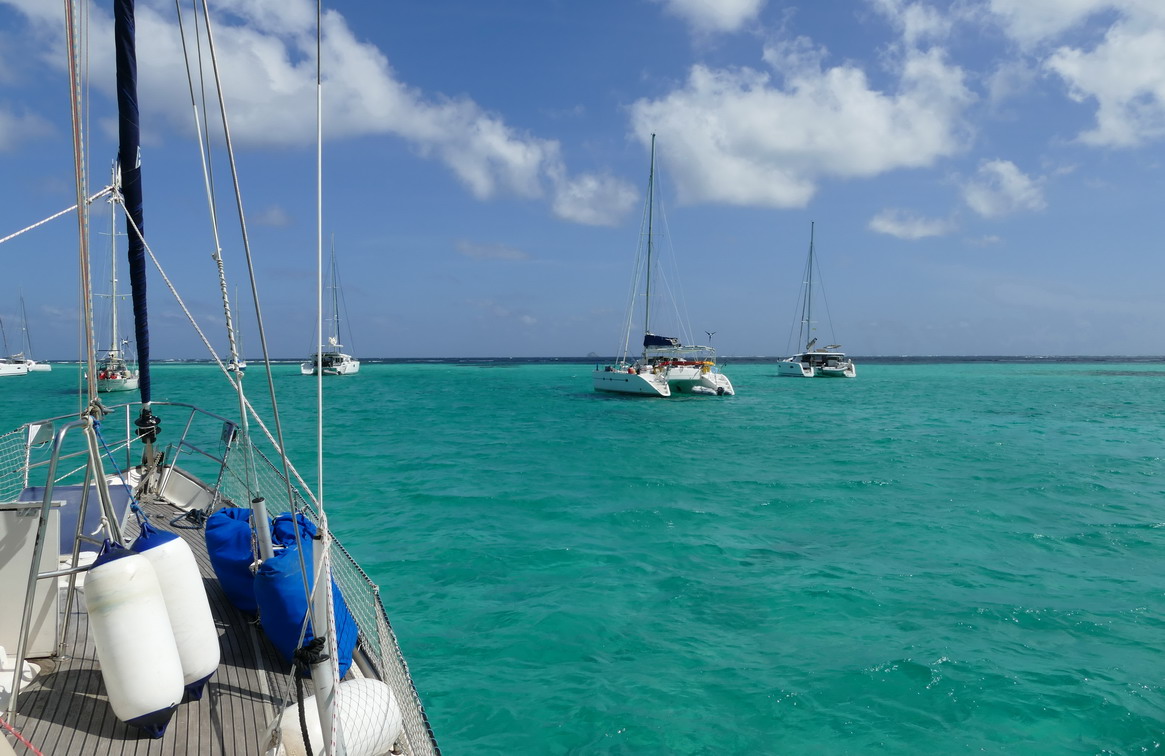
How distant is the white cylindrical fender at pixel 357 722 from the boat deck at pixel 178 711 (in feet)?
0.45

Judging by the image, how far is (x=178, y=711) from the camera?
3885 millimetres

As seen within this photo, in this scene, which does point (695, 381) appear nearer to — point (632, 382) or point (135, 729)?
point (632, 382)

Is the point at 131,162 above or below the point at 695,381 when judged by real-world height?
above

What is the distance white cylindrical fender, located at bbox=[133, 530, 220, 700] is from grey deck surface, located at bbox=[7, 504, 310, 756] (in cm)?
23

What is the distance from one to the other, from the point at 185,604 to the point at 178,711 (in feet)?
2.43

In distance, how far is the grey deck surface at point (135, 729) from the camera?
141 inches

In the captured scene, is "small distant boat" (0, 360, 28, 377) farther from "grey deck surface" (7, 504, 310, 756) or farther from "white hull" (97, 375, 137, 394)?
"grey deck surface" (7, 504, 310, 756)

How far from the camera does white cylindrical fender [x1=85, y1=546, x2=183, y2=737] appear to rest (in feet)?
11.1

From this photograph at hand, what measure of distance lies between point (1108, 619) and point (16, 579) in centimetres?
1110

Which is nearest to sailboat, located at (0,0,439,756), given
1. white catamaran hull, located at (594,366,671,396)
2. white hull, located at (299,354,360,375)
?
white catamaran hull, located at (594,366,671,396)

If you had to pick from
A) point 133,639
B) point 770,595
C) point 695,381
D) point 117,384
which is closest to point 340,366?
point 117,384

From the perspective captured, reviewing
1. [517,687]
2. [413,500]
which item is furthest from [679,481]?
[517,687]

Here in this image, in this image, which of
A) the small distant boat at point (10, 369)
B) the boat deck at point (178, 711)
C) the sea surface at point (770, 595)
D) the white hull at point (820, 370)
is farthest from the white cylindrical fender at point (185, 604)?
the small distant boat at point (10, 369)

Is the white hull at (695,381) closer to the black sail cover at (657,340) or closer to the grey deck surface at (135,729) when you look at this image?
the black sail cover at (657,340)
